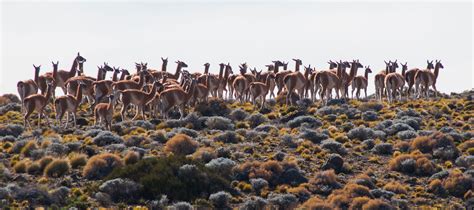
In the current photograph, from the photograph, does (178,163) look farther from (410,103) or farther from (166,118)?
(410,103)

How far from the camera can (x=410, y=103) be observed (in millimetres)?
49531

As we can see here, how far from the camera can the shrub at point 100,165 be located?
33906 mm

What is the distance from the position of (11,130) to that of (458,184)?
58.4 feet

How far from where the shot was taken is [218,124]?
43.0m

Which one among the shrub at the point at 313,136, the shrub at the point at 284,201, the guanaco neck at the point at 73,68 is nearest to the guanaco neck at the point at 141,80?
the guanaco neck at the point at 73,68

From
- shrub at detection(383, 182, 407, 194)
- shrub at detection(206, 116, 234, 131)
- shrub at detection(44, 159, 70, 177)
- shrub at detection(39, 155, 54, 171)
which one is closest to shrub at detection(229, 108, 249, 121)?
shrub at detection(206, 116, 234, 131)

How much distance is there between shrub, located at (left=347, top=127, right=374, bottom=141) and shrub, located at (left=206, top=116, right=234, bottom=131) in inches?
199

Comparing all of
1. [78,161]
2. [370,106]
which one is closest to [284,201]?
[78,161]

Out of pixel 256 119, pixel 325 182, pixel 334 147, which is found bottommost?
pixel 325 182

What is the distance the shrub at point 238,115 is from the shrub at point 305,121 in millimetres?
2275

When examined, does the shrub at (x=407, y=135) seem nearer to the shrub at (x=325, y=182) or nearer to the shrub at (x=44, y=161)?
the shrub at (x=325, y=182)

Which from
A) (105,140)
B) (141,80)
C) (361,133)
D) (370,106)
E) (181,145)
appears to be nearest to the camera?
(181,145)

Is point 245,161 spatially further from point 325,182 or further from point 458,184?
point 458,184

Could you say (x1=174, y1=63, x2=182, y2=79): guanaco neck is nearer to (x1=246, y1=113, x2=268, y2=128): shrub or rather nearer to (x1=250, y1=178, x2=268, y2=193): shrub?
(x1=246, y1=113, x2=268, y2=128): shrub
